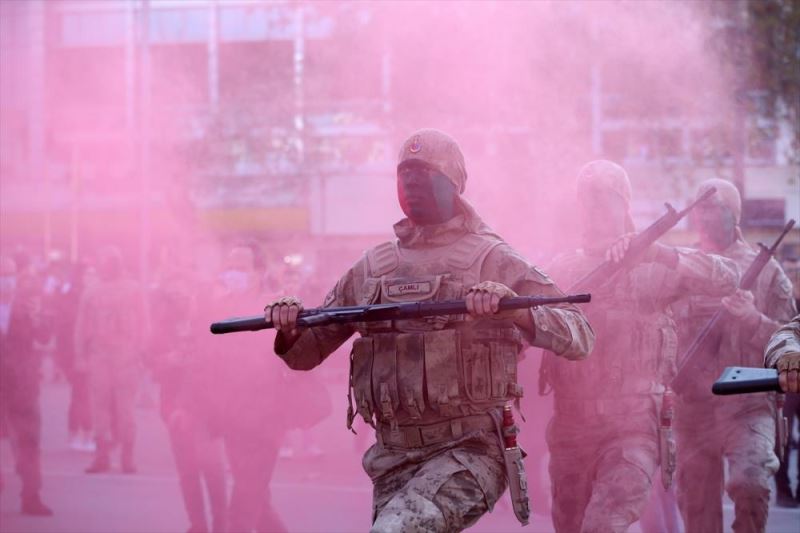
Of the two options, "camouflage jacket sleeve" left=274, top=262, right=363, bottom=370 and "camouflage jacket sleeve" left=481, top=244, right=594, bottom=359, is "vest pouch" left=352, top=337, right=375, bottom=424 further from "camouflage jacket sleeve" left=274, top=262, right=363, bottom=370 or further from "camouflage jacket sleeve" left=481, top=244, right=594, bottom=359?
"camouflage jacket sleeve" left=481, top=244, right=594, bottom=359

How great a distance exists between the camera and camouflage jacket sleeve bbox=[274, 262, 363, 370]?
14.1 ft

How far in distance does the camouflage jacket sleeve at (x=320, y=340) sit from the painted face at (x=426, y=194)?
302 mm

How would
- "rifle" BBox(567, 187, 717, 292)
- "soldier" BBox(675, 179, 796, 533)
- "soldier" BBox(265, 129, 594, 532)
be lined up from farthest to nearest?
1. "soldier" BBox(675, 179, 796, 533)
2. "rifle" BBox(567, 187, 717, 292)
3. "soldier" BBox(265, 129, 594, 532)

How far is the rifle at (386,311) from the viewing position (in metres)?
3.74

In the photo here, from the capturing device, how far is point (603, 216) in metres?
5.50

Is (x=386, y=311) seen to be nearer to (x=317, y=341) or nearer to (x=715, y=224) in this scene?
(x=317, y=341)

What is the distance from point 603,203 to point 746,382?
2336mm

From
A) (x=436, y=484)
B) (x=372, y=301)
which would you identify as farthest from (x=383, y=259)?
(x=436, y=484)

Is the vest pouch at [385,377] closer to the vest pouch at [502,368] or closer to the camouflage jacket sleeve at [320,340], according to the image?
the camouflage jacket sleeve at [320,340]

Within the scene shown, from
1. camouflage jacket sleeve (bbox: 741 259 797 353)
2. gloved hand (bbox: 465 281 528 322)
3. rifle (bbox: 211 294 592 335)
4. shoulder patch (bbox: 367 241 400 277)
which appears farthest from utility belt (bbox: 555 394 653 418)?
camouflage jacket sleeve (bbox: 741 259 797 353)

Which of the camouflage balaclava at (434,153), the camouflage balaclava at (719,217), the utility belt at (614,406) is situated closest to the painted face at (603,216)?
the utility belt at (614,406)

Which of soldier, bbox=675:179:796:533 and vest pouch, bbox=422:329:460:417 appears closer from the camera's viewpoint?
vest pouch, bbox=422:329:460:417

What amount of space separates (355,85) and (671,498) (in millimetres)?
8810

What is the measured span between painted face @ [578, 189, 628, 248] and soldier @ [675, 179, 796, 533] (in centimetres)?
85
